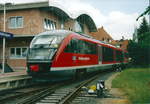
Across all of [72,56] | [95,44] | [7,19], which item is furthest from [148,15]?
[7,19]

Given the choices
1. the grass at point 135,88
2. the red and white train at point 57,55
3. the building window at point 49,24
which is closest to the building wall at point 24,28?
the building window at point 49,24

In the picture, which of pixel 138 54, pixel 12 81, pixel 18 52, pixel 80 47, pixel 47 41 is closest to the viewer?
pixel 47 41

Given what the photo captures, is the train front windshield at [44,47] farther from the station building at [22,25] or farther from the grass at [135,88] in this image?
the station building at [22,25]

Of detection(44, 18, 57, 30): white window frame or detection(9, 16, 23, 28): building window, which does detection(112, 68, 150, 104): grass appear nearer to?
detection(44, 18, 57, 30): white window frame

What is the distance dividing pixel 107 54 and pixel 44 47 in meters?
11.3

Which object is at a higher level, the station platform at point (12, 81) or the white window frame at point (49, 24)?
the white window frame at point (49, 24)

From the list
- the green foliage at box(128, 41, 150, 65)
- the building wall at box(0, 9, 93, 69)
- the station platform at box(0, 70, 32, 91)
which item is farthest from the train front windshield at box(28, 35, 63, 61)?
the green foliage at box(128, 41, 150, 65)

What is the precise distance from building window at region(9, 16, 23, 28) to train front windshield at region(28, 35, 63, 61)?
11.9 m

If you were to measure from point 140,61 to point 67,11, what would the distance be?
14701mm

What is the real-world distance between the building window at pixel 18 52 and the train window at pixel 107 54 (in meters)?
7.75

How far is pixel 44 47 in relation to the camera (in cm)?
1317

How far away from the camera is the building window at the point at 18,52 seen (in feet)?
81.8

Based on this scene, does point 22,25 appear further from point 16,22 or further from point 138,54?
point 138,54

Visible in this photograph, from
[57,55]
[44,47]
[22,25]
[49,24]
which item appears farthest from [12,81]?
[49,24]
